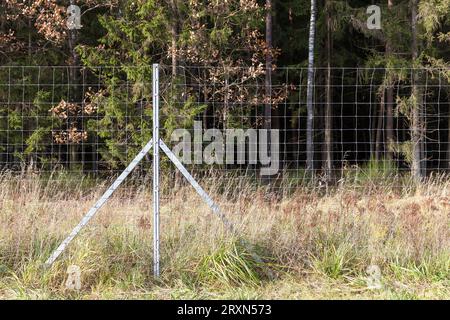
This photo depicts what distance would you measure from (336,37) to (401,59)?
3466 millimetres

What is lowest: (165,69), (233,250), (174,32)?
(233,250)

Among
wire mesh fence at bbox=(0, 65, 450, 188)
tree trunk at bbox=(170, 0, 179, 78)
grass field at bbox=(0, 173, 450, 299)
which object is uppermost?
tree trunk at bbox=(170, 0, 179, 78)

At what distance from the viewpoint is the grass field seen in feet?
19.6

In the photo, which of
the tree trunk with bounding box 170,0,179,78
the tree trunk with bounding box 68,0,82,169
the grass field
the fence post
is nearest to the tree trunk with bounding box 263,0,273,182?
the tree trunk with bounding box 170,0,179,78

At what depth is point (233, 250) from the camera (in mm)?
6238

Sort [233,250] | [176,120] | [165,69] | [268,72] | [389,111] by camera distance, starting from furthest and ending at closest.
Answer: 1. [389,111]
2. [268,72]
3. [165,69]
4. [176,120]
5. [233,250]

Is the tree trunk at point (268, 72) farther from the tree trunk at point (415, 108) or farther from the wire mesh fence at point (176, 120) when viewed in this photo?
the tree trunk at point (415, 108)

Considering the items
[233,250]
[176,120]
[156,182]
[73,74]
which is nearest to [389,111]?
[176,120]

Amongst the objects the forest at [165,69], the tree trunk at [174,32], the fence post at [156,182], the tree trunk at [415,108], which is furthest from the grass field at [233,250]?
the tree trunk at [415,108]

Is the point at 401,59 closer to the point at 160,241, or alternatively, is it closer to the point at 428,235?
the point at 428,235

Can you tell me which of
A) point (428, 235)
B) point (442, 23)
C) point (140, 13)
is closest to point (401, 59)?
point (442, 23)

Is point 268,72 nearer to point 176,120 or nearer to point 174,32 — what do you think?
point 174,32

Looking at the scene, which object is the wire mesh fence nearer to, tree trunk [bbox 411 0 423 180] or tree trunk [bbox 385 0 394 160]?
tree trunk [bbox 411 0 423 180]

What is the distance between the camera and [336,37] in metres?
21.4
